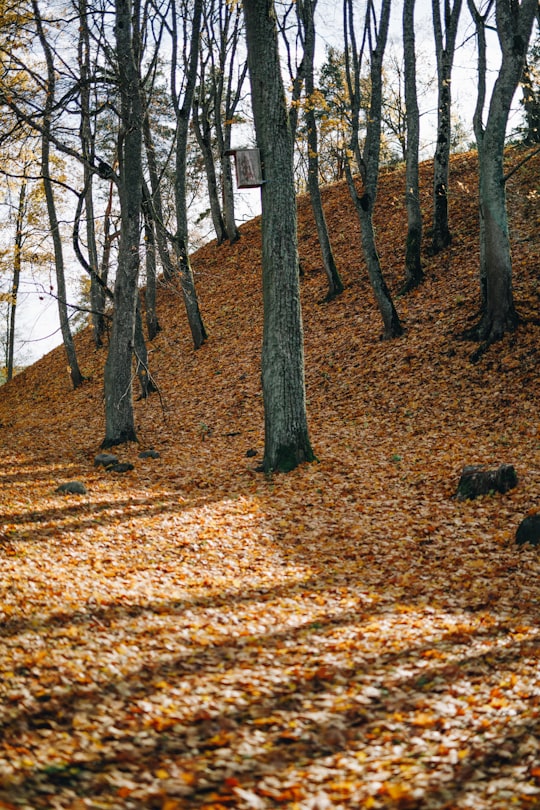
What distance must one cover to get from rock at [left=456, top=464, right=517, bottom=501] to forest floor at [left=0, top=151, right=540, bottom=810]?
0.16 m

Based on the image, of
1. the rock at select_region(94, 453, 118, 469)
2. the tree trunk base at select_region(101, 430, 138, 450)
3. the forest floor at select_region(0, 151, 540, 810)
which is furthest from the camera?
the tree trunk base at select_region(101, 430, 138, 450)

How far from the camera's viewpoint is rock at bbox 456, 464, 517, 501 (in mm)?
7254

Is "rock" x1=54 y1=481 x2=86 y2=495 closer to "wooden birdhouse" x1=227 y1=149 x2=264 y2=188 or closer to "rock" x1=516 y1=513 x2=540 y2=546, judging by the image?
"wooden birdhouse" x1=227 y1=149 x2=264 y2=188

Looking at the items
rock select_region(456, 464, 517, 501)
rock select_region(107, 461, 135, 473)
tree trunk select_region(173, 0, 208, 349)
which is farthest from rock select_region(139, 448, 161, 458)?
tree trunk select_region(173, 0, 208, 349)

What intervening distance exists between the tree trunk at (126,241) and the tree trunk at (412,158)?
6879 mm

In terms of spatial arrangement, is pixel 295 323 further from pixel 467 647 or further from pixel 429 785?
pixel 429 785

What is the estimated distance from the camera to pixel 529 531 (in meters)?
6.03

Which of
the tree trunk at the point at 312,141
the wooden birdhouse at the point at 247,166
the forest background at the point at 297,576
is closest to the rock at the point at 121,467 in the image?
the forest background at the point at 297,576

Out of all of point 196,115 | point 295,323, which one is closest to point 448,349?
point 295,323

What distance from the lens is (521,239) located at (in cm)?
1458

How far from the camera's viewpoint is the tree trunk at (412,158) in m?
13.9

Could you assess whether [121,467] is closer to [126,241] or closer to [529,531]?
[126,241]

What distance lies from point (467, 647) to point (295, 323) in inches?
212

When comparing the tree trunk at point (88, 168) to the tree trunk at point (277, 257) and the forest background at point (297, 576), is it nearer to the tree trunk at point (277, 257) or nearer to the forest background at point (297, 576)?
the forest background at point (297, 576)
